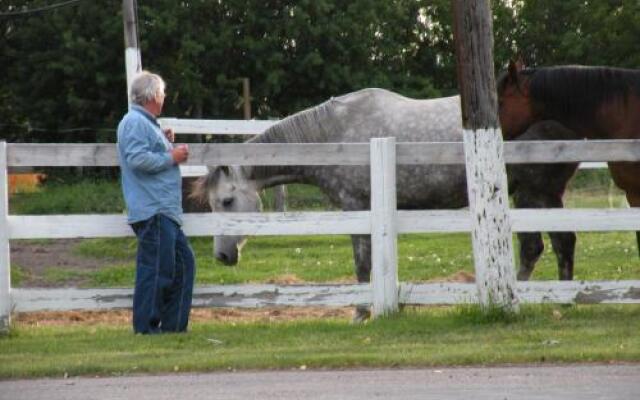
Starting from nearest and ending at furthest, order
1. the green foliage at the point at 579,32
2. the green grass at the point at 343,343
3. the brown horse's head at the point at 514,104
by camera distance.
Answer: the green grass at the point at 343,343 < the brown horse's head at the point at 514,104 < the green foliage at the point at 579,32

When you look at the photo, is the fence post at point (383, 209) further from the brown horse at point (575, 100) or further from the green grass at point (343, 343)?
the brown horse at point (575, 100)

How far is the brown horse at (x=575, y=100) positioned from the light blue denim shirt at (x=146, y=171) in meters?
3.31

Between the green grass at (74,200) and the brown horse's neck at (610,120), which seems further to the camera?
the green grass at (74,200)

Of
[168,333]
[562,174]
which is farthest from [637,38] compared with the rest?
[168,333]

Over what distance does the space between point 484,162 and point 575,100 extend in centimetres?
202

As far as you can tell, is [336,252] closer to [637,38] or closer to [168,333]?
[168,333]

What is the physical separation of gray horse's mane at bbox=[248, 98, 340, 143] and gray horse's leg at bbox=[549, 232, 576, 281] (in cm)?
214

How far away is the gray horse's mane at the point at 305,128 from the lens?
Result: 42.5 ft

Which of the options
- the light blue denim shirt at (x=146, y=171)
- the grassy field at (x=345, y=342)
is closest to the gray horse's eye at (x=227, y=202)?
the grassy field at (x=345, y=342)

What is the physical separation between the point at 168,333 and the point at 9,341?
1.15 metres

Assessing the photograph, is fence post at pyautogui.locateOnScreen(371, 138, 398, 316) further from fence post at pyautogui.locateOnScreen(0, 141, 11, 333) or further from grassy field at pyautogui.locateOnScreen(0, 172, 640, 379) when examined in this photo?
fence post at pyautogui.locateOnScreen(0, 141, 11, 333)

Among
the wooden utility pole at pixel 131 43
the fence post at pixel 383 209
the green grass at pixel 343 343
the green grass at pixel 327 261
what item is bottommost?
the green grass at pixel 343 343

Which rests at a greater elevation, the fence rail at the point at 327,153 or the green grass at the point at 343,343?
the fence rail at the point at 327,153

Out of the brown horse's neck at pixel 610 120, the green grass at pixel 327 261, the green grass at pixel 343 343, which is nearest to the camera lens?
the green grass at pixel 343 343
